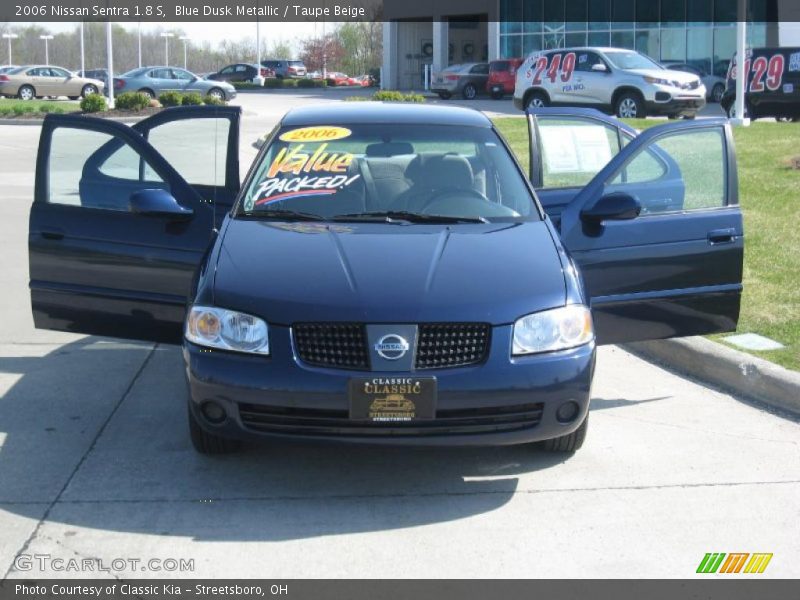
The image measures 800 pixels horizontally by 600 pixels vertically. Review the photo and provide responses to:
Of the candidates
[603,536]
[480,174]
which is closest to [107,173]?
[480,174]

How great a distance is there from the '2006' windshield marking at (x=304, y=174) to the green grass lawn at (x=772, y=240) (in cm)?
284

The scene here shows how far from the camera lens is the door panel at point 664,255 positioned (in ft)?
20.9

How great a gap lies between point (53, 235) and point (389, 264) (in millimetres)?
2272

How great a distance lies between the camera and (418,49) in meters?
62.4

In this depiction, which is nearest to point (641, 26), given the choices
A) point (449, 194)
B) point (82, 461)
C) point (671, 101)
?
point (671, 101)

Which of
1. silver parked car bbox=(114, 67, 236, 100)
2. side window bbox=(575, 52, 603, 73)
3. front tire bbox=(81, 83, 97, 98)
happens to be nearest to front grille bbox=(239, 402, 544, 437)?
side window bbox=(575, 52, 603, 73)

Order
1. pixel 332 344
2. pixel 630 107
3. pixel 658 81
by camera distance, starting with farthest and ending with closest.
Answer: pixel 630 107
pixel 658 81
pixel 332 344

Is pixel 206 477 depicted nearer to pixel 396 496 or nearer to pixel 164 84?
pixel 396 496

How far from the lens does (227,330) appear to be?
5070 millimetres

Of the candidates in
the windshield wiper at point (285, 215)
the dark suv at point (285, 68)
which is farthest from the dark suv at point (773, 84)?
the dark suv at point (285, 68)

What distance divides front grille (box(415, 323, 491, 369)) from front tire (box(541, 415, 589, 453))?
2.72 feet

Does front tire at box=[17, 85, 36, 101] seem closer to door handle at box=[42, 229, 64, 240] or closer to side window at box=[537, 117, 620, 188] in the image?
side window at box=[537, 117, 620, 188]

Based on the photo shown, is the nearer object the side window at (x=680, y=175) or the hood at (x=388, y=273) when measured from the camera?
the hood at (x=388, y=273)

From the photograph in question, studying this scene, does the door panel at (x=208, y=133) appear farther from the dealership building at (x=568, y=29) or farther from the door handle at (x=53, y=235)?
the dealership building at (x=568, y=29)
